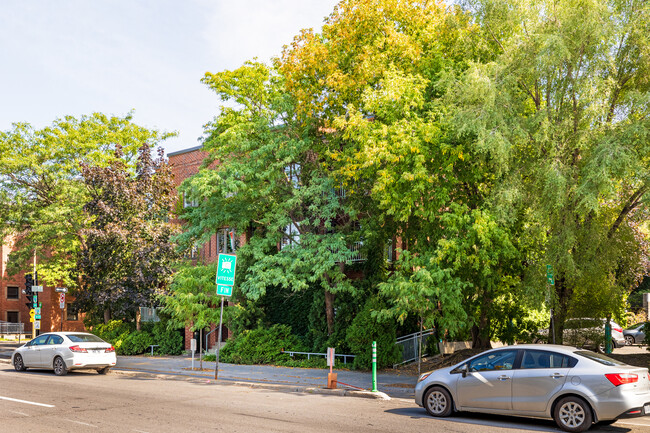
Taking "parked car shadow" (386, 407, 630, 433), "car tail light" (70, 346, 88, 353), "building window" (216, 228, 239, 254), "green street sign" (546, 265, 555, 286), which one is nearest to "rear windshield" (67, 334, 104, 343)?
"car tail light" (70, 346, 88, 353)

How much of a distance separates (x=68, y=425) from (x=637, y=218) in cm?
1487

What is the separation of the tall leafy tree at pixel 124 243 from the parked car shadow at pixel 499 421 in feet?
53.2

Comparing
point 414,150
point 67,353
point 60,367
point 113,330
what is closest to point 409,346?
point 414,150

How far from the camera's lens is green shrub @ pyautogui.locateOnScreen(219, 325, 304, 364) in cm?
2356

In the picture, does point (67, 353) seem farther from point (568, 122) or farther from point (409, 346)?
point (568, 122)

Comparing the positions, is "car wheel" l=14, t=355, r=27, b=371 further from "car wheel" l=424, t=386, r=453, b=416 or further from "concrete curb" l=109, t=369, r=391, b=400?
"car wheel" l=424, t=386, r=453, b=416

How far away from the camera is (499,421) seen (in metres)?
11.2

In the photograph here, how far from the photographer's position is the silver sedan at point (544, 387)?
9688 mm

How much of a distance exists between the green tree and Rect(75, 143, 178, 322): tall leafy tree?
400 centimetres

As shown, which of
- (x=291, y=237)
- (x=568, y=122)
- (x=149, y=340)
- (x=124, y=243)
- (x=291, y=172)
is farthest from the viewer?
(x=149, y=340)

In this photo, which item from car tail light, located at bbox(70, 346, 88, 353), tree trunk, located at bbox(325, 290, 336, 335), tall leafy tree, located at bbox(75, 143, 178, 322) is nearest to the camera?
A: car tail light, located at bbox(70, 346, 88, 353)

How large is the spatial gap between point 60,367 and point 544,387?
53.1 ft

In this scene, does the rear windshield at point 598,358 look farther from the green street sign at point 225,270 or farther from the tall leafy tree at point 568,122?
the green street sign at point 225,270

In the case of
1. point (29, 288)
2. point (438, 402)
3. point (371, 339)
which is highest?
point (29, 288)
